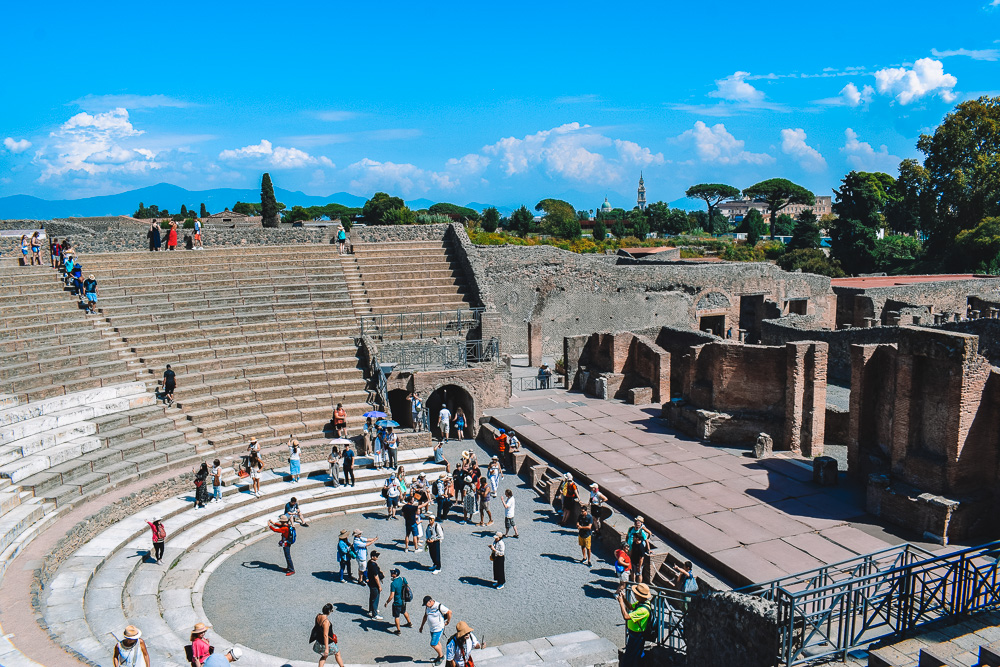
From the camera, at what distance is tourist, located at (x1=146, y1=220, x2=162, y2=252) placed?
24422mm

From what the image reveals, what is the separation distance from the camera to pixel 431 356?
2114 cm

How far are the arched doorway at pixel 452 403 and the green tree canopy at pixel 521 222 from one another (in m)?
51.8

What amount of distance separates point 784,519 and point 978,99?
167ft

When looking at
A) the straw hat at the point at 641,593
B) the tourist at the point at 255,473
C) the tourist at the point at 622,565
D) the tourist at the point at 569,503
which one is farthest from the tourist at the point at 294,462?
the straw hat at the point at 641,593

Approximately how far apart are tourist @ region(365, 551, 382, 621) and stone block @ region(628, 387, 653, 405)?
13.1m

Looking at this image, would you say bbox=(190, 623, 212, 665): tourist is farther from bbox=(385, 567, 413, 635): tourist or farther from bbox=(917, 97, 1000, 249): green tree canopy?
bbox=(917, 97, 1000, 249): green tree canopy

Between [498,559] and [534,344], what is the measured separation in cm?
1646

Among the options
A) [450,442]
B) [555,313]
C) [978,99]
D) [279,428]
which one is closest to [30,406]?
[279,428]

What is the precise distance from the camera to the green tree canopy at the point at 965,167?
164ft

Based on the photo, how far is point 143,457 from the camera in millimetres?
15234

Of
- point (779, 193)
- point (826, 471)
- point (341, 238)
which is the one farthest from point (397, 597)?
point (779, 193)

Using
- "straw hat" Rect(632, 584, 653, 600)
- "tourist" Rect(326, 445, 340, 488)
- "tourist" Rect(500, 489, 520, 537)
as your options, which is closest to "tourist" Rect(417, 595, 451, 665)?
"straw hat" Rect(632, 584, 653, 600)

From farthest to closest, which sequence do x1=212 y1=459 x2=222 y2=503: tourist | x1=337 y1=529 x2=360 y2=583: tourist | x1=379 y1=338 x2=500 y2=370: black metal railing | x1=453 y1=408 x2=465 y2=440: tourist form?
1. x1=379 y1=338 x2=500 y2=370: black metal railing
2. x1=453 y1=408 x2=465 y2=440: tourist
3. x1=212 y1=459 x2=222 y2=503: tourist
4. x1=337 y1=529 x2=360 y2=583: tourist

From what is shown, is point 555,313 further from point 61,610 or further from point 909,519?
point 61,610
